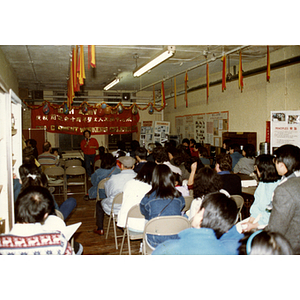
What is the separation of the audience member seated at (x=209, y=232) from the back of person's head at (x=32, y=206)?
32.1 inches

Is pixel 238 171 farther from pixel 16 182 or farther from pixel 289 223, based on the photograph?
pixel 16 182

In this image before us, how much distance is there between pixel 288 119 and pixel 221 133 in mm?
2767

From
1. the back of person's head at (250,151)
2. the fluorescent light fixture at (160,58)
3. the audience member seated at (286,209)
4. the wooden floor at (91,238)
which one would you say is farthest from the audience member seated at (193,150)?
the audience member seated at (286,209)

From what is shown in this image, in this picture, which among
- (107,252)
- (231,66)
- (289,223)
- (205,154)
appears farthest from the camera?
(231,66)

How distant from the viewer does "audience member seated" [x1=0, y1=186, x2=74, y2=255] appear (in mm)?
1637

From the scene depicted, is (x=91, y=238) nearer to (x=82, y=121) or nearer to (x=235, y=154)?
(x=235, y=154)

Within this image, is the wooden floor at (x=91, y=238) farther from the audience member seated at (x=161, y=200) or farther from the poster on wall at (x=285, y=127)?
the poster on wall at (x=285, y=127)

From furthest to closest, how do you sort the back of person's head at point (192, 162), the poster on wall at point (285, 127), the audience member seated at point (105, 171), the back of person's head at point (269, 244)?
the poster on wall at point (285, 127), the audience member seated at point (105, 171), the back of person's head at point (192, 162), the back of person's head at point (269, 244)

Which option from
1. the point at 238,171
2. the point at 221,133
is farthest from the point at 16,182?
the point at 221,133

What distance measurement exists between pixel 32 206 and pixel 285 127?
15.5ft

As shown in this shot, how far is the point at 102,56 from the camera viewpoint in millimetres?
5949

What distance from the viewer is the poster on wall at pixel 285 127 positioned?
495 cm

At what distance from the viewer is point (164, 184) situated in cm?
251

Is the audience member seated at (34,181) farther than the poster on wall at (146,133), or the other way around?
the poster on wall at (146,133)
